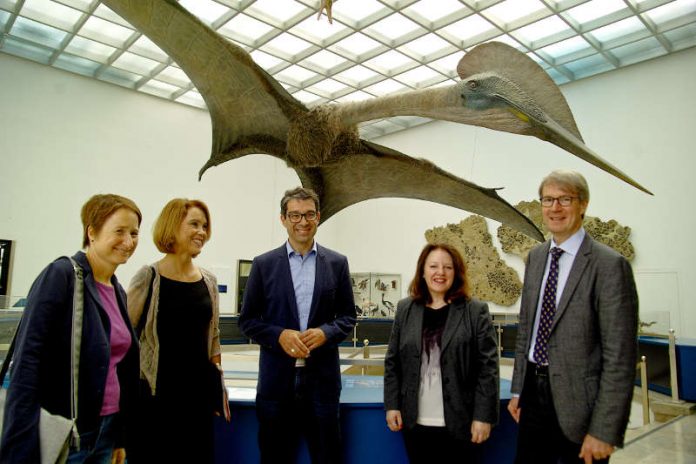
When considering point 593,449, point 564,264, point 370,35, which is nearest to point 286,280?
point 564,264

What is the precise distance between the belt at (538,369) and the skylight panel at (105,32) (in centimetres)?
804

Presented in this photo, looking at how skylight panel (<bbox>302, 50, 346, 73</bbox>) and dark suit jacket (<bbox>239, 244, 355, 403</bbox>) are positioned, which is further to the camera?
skylight panel (<bbox>302, 50, 346, 73</bbox>)

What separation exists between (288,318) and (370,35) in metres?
6.60

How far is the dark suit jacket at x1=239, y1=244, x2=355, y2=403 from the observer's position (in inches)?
76.1

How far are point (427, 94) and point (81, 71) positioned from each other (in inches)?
341

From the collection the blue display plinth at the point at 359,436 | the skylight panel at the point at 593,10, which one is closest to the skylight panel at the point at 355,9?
the skylight panel at the point at 593,10

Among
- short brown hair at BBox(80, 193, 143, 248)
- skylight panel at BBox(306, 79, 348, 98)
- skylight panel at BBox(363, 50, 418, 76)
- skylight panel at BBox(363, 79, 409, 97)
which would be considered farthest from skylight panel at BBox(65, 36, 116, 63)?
short brown hair at BBox(80, 193, 143, 248)

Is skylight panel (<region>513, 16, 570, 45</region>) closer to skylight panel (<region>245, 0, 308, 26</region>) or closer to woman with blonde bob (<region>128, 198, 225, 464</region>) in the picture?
skylight panel (<region>245, 0, 308, 26</region>)

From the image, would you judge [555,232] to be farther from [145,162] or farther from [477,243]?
[145,162]

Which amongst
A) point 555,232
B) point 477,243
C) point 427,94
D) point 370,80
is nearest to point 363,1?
point 370,80

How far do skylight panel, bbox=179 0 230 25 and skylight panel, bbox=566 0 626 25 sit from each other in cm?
495

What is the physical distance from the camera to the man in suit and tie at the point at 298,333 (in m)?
1.90

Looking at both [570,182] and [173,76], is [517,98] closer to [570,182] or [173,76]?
[570,182]

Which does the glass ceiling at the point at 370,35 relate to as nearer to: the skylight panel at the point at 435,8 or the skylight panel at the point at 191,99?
the skylight panel at the point at 435,8
